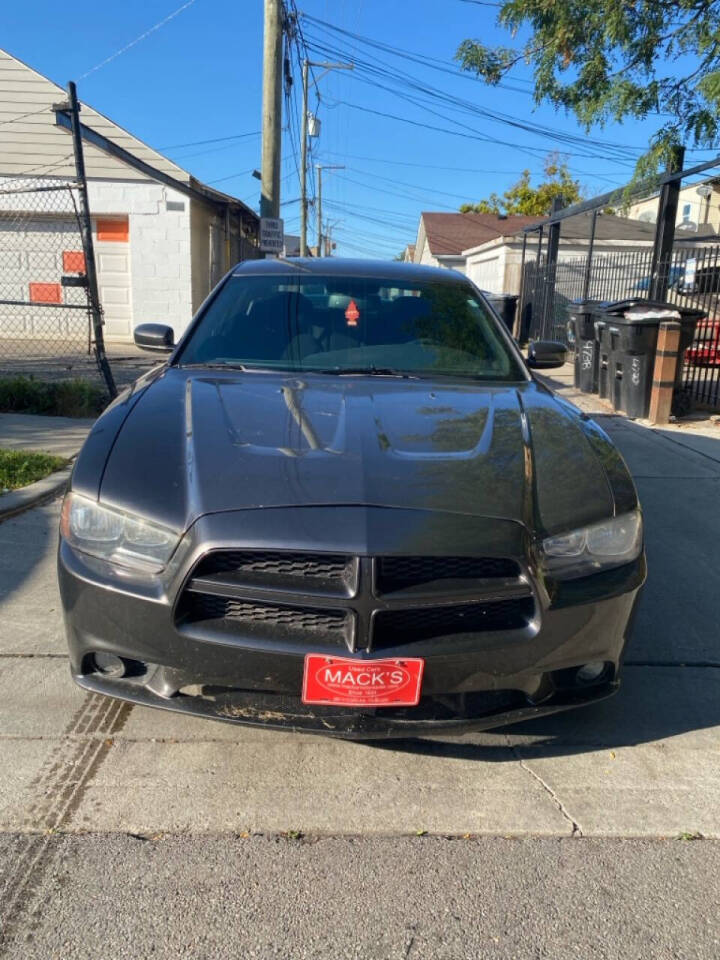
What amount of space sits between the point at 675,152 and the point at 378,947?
9.66m

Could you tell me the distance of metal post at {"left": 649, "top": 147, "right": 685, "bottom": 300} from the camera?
33.9 ft

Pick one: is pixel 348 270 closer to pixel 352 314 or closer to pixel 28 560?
pixel 352 314

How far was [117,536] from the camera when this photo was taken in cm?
242

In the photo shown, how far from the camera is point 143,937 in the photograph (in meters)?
1.97

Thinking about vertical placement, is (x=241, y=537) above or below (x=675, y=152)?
below

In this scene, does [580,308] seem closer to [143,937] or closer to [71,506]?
[71,506]

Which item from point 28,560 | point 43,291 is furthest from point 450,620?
point 43,291

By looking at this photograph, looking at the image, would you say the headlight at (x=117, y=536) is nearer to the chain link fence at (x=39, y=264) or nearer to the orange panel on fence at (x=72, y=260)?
the chain link fence at (x=39, y=264)

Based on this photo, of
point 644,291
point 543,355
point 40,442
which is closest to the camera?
point 543,355

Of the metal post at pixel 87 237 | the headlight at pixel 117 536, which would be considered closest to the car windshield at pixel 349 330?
the headlight at pixel 117 536

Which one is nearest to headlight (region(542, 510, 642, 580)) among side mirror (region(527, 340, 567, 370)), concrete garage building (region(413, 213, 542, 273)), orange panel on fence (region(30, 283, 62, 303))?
side mirror (region(527, 340, 567, 370))

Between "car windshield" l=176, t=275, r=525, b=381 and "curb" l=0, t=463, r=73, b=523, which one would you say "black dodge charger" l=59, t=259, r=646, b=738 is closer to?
"car windshield" l=176, t=275, r=525, b=381

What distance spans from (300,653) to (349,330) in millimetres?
2149

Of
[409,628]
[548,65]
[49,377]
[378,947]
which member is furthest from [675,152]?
[378,947]
